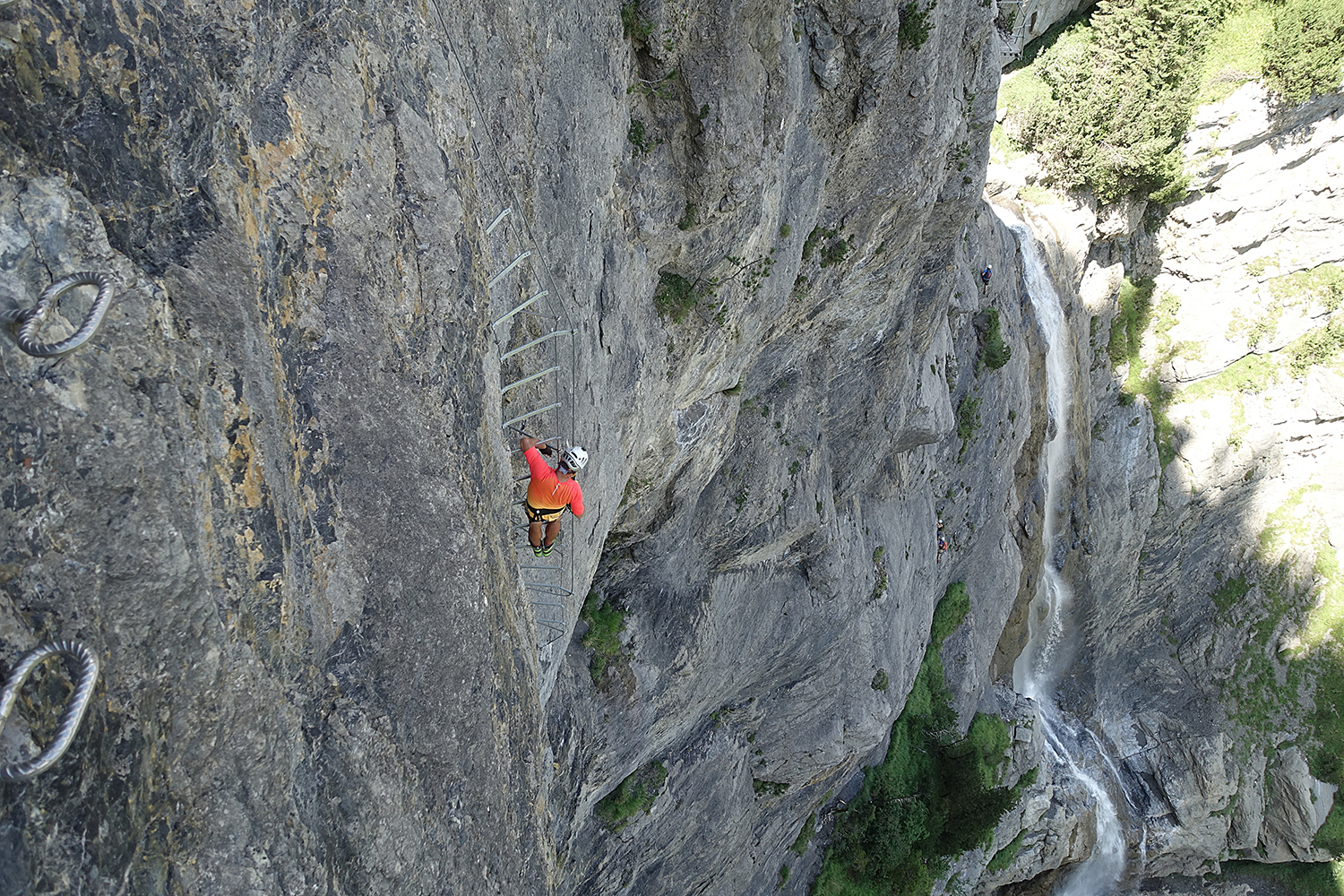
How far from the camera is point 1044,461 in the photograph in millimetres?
30438

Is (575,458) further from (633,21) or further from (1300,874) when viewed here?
(1300,874)

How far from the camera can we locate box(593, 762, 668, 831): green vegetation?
526 inches

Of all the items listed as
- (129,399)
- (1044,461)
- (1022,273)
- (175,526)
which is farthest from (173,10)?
(1044,461)

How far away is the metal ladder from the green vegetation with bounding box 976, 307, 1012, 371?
20127 millimetres

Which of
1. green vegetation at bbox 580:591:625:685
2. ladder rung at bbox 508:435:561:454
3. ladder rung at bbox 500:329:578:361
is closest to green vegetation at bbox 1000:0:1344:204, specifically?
green vegetation at bbox 580:591:625:685

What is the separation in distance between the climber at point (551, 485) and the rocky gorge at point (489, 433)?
74cm

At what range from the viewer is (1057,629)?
1259 inches

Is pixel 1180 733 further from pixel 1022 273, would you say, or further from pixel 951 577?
pixel 1022 273

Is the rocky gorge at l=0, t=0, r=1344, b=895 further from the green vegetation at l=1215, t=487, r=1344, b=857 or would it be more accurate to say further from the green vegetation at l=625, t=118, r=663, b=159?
the green vegetation at l=1215, t=487, r=1344, b=857

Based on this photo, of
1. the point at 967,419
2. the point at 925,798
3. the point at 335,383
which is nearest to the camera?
the point at 335,383

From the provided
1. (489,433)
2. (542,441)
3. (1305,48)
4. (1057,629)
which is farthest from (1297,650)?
(489,433)

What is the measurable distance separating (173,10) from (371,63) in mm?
1184

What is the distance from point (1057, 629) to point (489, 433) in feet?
108

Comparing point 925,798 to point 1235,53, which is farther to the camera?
point 1235,53
